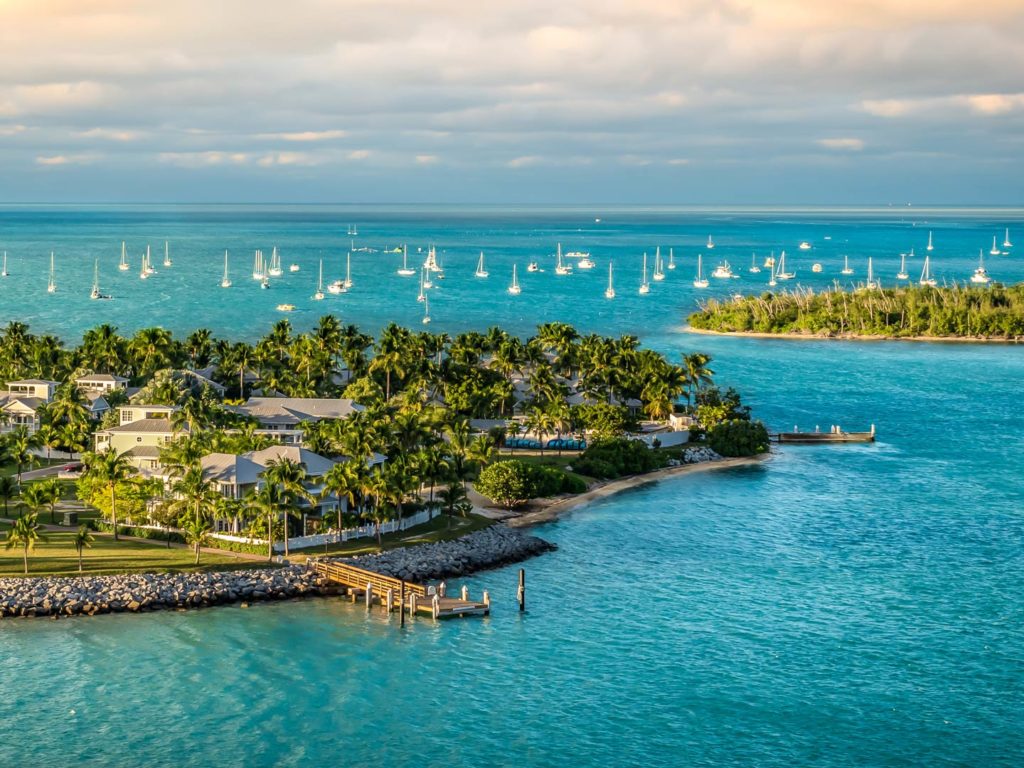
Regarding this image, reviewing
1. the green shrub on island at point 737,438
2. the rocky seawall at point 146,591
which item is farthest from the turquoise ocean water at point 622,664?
the green shrub on island at point 737,438

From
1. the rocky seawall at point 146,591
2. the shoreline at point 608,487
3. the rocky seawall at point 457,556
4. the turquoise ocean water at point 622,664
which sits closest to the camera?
the turquoise ocean water at point 622,664

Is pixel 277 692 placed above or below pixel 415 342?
below

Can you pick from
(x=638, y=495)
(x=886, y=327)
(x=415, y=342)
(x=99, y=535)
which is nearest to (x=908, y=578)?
(x=638, y=495)

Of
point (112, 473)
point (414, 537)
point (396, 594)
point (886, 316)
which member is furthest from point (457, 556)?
point (886, 316)

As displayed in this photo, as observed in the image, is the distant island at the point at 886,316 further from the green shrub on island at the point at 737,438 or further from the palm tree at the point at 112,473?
the palm tree at the point at 112,473

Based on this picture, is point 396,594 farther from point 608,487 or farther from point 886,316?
point 886,316

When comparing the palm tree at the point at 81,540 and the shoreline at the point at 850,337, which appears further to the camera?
the shoreline at the point at 850,337

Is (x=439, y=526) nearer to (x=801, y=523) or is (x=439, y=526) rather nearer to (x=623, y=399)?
(x=801, y=523)

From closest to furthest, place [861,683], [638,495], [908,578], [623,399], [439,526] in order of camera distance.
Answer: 1. [861,683]
2. [908,578]
3. [439,526]
4. [638,495]
5. [623,399]
